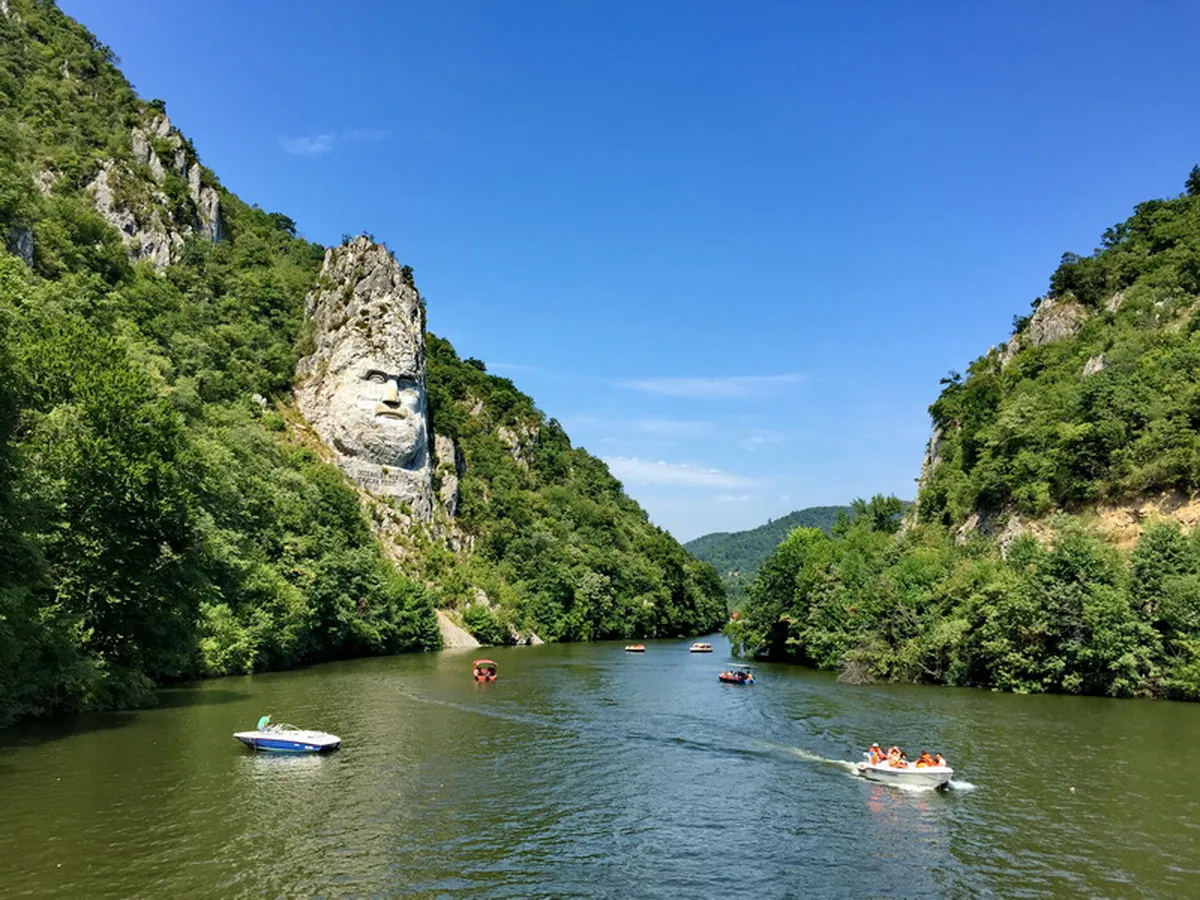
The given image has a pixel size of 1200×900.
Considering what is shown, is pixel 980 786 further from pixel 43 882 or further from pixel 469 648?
pixel 469 648

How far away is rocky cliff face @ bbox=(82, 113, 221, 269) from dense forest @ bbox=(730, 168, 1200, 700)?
9329 cm

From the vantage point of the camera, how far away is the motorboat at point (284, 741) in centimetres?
3388

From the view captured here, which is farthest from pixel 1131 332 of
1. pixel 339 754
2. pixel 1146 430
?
pixel 339 754

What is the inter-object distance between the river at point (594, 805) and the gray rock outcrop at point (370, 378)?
71110mm

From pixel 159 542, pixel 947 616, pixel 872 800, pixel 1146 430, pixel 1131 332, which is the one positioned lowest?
pixel 872 800

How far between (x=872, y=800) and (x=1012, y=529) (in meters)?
47.9

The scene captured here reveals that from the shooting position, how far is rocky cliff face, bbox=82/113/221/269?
108944mm

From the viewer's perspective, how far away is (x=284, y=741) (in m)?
33.9

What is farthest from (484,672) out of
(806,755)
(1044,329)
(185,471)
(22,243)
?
(1044,329)

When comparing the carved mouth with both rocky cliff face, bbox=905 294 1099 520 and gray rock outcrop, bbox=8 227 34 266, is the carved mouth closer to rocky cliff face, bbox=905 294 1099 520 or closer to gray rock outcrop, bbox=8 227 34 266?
gray rock outcrop, bbox=8 227 34 266

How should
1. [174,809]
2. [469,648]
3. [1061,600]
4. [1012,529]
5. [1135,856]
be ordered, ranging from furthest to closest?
[469,648] → [1012,529] → [1061,600] → [174,809] → [1135,856]

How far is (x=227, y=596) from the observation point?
57688mm

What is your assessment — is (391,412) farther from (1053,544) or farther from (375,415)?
(1053,544)

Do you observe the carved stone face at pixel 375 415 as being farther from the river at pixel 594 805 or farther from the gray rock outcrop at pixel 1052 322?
the gray rock outcrop at pixel 1052 322
